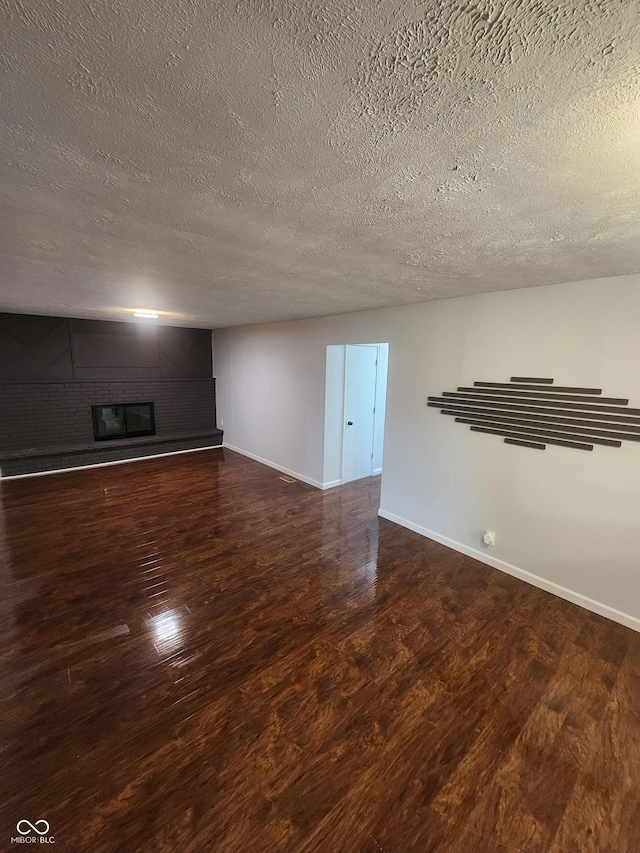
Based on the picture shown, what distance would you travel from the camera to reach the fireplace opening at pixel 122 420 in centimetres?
608

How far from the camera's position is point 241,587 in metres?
2.81

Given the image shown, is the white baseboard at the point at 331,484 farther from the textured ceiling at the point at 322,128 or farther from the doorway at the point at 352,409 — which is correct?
the textured ceiling at the point at 322,128

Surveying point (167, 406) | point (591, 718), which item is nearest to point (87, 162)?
point (591, 718)

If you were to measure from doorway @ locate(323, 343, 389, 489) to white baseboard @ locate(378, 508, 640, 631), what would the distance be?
144 cm

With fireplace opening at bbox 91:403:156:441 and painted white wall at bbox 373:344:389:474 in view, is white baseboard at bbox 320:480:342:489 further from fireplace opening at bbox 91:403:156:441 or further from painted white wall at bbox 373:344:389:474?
fireplace opening at bbox 91:403:156:441

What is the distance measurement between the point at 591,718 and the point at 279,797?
5.31 ft

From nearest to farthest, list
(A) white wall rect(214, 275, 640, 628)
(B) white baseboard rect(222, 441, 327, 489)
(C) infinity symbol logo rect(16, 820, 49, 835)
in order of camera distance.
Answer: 1. (C) infinity symbol logo rect(16, 820, 49, 835)
2. (A) white wall rect(214, 275, 640, 628)
3. (B) white baseboard rect(222, 441, 327, 489)

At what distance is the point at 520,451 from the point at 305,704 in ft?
7.90

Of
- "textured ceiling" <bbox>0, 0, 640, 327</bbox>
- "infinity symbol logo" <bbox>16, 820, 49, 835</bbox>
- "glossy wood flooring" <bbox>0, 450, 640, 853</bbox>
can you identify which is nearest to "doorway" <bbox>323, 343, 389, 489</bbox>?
"glossy wood flooring" <bbox>0, 450, 640, 853</bbox>

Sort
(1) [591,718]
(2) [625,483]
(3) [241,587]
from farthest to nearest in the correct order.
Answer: (3) [241,587] → (2) [625,483] → (1) [591,718]

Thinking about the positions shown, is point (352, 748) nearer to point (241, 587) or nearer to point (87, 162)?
point (241, 587)

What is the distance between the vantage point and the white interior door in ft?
16.3

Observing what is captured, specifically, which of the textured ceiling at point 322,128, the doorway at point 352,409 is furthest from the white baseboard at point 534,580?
the textured ceiling at point 322,128

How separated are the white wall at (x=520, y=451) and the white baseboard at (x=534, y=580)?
0.03 ft
